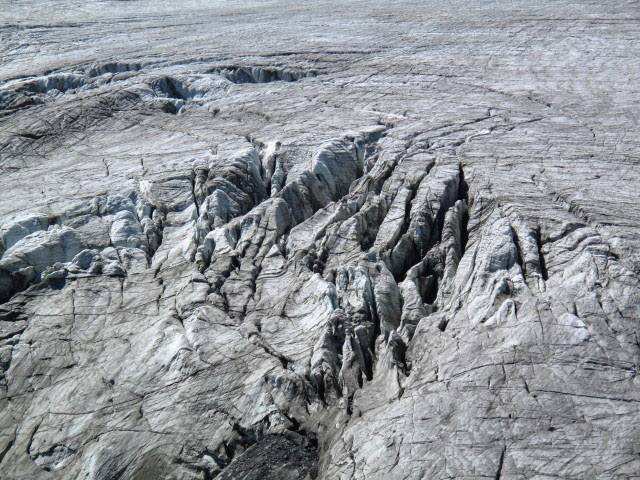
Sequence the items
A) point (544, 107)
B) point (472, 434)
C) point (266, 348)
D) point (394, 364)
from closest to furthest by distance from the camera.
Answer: point (472, 434) < point (394, 364) < point (266, 348) < point (544, 107)

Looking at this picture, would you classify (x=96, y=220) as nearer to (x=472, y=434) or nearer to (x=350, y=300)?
(x=350, y=300)

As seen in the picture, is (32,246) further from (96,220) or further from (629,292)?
(629,292)

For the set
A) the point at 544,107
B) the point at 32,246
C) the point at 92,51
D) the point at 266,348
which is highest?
the point at 92,51

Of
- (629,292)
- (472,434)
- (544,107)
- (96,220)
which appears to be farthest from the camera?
(544,107)

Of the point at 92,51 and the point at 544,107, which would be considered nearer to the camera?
the point at 544,107

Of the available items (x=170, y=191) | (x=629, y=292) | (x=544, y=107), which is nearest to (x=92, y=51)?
(x=170, y=191)

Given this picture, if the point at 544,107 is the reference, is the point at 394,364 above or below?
below
